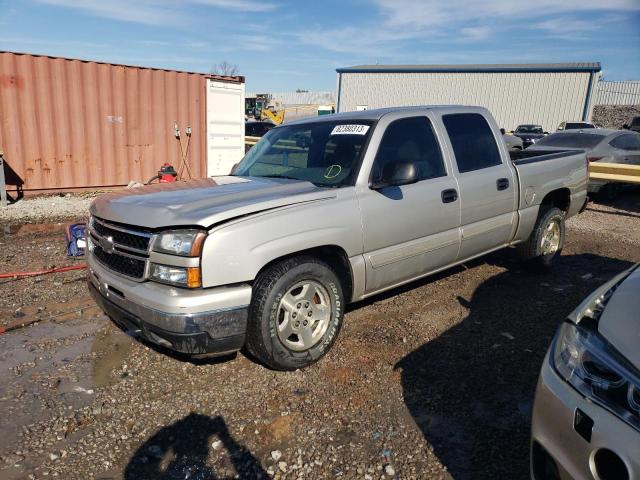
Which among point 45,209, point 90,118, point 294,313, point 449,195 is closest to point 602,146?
point 449,195

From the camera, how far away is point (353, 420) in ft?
9.71

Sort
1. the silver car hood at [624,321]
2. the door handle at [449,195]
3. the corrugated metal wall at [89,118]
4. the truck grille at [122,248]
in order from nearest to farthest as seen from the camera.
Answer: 1. the silver car hood at [624,321]
2. the truck grille at [122,248]
3. the door handle at [449,195]
4. the corrugated metal wall at [89,118]

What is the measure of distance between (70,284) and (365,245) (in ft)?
11.2

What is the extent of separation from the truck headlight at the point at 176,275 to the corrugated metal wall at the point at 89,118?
27.7 feet

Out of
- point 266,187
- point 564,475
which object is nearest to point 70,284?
point 266,187

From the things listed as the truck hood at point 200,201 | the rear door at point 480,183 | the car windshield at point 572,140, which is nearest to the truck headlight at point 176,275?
the truck hood at point 200,201

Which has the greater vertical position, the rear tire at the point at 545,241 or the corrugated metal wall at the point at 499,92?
the corrugated metal wall at the point at 499,92

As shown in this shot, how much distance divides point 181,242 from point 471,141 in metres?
3.09

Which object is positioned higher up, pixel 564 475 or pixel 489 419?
pixel 564 475

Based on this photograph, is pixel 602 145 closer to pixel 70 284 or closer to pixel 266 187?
pixel 266 187

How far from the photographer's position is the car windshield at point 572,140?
34.6ft

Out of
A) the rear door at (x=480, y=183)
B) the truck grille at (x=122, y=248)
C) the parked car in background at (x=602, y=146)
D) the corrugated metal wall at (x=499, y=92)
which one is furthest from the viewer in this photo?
the corrugated metal wall at (x=499, y=92)

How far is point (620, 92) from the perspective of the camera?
40.9 metres

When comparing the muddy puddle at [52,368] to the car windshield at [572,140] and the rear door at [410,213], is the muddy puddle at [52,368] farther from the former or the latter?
the car windshield at [572,140]
